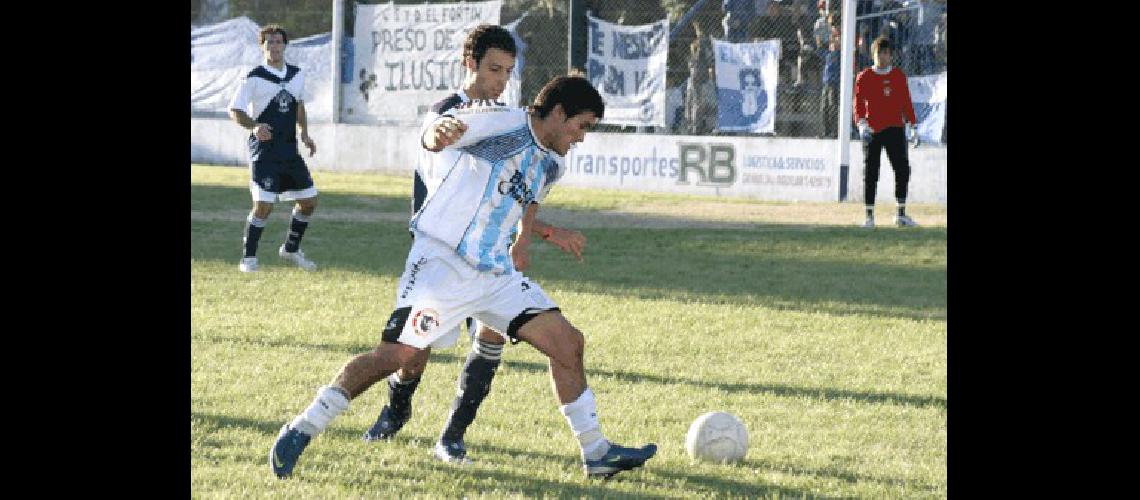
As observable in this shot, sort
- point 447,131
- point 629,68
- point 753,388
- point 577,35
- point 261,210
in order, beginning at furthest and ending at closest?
point 577,35, point 629,68, point 261,210, point 753,388, point 447,131

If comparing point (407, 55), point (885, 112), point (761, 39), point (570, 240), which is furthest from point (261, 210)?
point (407, 55)

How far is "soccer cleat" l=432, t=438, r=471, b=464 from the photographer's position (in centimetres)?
631

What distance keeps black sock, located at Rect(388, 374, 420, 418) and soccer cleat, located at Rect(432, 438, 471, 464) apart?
13.1 inches

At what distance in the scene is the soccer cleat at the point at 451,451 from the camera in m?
6.31

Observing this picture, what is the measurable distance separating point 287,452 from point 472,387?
903 mm

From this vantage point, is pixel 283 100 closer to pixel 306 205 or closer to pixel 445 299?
pixel 306 205

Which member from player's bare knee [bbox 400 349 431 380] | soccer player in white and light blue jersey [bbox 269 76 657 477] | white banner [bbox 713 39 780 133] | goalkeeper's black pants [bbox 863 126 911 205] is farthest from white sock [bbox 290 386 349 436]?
white banner [bbox 713 39 780 133]

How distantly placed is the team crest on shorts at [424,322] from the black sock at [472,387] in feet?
1.81

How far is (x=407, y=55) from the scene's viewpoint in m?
27.7
